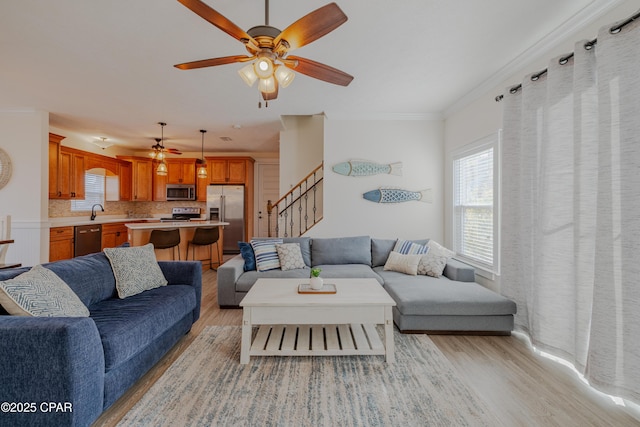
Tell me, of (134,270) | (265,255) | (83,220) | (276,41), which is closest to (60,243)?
(83,220)

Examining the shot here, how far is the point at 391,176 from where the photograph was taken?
4770mm

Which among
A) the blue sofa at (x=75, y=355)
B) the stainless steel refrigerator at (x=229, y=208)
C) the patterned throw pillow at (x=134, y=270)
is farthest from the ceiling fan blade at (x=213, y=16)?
the stainless steel refrigerator at (x=229, y=208)

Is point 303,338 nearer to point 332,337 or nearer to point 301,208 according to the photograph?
point 332,337

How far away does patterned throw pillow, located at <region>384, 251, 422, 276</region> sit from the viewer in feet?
A: 12.2

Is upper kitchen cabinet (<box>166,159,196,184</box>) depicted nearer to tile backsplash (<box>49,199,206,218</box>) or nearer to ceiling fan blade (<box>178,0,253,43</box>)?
tile backsplash (<box>49,199,206,218</box>)

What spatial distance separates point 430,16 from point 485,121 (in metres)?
1.80

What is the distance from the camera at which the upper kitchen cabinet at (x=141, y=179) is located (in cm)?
739

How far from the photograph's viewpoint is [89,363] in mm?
1541

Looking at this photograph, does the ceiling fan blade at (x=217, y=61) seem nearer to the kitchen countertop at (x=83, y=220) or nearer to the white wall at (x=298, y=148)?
the white wall at (x=298, y=148)

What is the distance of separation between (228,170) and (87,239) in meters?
3.22

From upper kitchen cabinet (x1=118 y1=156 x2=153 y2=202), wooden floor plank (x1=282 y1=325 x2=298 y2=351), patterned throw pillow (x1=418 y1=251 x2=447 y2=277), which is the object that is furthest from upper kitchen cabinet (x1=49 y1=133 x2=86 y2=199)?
patterned throw pillow (x1=418 y1=251 x2=447 y2=277)

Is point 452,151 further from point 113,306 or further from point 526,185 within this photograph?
point 113,306

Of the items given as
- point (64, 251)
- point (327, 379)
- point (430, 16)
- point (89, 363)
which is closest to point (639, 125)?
point (430, 16)

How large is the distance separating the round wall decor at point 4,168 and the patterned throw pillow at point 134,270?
349cm
